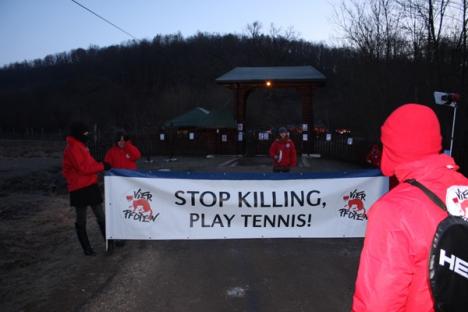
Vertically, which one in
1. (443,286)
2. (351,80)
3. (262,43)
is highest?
(262,43)

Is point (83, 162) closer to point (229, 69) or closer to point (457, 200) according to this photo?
point (457, 200)

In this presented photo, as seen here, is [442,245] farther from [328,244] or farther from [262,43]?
[262,43]

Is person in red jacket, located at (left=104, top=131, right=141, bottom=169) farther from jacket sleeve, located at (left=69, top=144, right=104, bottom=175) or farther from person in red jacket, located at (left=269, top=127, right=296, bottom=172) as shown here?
person in red jacket, located at (left=269, top=127, right=296, bottom=172)

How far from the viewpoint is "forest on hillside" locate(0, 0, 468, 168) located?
45.9ft

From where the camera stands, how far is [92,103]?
12175cm

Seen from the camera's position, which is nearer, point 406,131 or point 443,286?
point 443,286

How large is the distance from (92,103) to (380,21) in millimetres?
115367

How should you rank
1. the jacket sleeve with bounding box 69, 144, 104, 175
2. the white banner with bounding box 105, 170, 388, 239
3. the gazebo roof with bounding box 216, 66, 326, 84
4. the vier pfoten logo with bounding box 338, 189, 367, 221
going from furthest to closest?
1. the gazebo roof with bounding box 216, 66, 326, 84
2. the vier pfoten logo with bounding box 338, 189, 367, 221
3. the white banner with bounding box 105, 170, 388, 239
4. the jacket sleeve with bounding box 69, 144, 104, 175

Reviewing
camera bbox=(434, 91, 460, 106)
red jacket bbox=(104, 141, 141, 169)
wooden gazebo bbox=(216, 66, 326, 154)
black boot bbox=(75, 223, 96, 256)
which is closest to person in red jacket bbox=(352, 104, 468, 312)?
black boot bbox=(75, 223, 96, 256)

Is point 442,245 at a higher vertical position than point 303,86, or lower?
lower

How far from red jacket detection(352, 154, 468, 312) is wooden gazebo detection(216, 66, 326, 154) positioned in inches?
1099

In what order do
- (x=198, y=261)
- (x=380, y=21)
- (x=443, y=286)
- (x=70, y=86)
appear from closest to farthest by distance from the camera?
(x=443, y=286)
(x=198, y=261)
(x=380, y=21)
(x=70, y=86)

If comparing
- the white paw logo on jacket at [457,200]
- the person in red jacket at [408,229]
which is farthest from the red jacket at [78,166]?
the white paw logo on jacket at [457,200]

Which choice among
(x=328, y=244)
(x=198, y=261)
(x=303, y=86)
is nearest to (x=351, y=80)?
(x=303, y=86)
